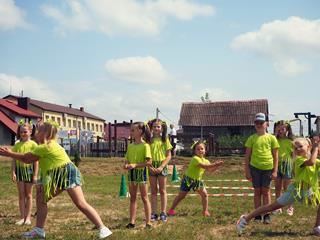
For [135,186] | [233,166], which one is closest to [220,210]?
[135,186]

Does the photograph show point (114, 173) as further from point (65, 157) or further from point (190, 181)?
point (65, 157)

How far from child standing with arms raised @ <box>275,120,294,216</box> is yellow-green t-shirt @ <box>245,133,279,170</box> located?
121 cm

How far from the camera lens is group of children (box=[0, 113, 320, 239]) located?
6215mm

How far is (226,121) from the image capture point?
47.9m

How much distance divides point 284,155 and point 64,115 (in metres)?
61.6

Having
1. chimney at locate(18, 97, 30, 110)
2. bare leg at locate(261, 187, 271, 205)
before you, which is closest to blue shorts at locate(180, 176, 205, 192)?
bare leg at locate(261, 187, 271, 205)

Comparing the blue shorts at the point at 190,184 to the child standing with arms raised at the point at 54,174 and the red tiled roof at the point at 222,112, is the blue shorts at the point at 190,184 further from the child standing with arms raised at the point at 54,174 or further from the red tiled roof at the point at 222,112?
the red tiled roof at the point at 222,112

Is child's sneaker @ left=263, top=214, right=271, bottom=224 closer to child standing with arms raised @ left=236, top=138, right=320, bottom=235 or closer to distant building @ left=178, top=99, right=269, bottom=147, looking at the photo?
child standing with arms raised @ left=236, top=138, right=320, bottom=235

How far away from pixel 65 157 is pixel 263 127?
3.95 m

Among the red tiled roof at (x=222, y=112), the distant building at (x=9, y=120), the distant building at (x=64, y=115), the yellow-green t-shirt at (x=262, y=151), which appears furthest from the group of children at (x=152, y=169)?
the distant building at (x=64, y=115)

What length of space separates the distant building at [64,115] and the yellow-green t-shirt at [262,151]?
43.7m

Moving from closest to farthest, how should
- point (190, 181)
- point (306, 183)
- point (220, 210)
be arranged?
point (306, 183)
point (190, 181)
point (220, 210)

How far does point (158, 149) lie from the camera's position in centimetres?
838

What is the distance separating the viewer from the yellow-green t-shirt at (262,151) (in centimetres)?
804
